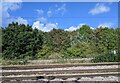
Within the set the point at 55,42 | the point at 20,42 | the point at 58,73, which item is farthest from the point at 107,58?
the point at 55,42

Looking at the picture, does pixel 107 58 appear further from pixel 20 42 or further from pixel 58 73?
pixel 20 42

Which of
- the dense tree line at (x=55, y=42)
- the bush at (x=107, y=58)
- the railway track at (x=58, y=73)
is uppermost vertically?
the dense tree line at (x=55, y=42)

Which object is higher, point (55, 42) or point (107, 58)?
point (55, 42)

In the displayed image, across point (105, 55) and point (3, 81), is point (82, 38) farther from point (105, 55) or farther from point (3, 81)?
point (3, 81)

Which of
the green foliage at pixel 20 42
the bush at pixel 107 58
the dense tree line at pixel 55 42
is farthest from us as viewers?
the dense tree line at pixel 55 42

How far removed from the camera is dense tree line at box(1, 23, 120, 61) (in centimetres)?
2358

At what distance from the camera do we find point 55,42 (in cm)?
2697

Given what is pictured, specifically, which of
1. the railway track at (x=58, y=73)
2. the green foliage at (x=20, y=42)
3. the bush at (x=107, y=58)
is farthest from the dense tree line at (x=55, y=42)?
the railway track at (x=58, y=73)

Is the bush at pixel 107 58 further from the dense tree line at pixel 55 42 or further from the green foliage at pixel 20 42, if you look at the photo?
the green foliage at pixel 20 42

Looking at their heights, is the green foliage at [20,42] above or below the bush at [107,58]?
above

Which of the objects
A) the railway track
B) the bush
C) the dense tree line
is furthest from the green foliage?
the railway track

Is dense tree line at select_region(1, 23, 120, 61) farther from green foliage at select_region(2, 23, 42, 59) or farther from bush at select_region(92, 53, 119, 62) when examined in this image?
bush at select_region(92, 53, 119, 62)

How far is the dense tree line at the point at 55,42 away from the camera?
23.6 metres

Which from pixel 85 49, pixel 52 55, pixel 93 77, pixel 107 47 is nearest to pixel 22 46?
pixel 52 55
